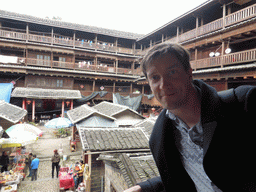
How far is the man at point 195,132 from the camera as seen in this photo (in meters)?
0.83

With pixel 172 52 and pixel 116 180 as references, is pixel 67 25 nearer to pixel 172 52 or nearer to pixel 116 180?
pixel 116 180

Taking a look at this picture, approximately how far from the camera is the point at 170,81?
3.55 ft

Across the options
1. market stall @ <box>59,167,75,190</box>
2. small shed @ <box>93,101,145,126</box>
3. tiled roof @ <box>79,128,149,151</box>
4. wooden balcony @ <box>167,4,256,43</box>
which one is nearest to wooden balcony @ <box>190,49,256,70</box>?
wooden balcony @ <box>167,4,256,43</box>

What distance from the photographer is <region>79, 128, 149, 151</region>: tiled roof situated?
5594mm

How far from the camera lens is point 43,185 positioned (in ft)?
26.2

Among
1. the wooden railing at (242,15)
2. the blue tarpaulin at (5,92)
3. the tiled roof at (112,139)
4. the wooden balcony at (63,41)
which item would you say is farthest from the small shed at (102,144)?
the wooden balcony at (63,41)

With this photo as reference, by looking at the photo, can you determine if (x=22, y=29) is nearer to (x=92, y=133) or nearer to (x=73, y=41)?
(x=73, y=41)

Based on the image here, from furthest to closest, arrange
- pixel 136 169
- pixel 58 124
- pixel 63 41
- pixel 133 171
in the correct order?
pixel 63 41
pixel 58 124
pixel 136 169
pixel 133 171

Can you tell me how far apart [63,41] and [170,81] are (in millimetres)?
23036

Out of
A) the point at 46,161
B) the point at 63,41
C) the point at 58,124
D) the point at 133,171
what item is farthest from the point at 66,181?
the point at 63,41

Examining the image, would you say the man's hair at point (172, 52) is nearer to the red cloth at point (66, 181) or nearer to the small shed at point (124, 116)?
the red cloth at point (66, 181)

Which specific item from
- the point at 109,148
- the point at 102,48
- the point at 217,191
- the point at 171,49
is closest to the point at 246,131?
the point at 217,191

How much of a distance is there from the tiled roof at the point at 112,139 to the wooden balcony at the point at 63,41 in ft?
58.9

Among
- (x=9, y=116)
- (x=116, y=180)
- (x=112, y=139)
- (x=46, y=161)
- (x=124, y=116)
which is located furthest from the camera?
(x=124, y=116)
